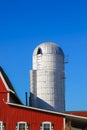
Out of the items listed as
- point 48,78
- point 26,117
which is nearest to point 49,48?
point 48,78

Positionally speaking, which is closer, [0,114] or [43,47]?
[0,114]

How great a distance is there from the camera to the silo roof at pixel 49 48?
5512cm

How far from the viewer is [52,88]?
5375 centimetres

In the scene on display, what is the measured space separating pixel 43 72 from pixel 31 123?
16.0 metres

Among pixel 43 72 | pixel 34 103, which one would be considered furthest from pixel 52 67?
pixel 34 103

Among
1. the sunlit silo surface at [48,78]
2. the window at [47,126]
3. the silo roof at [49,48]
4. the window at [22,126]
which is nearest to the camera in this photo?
the window at [47,126]

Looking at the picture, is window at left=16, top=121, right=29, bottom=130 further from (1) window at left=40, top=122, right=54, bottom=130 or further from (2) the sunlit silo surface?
(2) the sunlit silo surface

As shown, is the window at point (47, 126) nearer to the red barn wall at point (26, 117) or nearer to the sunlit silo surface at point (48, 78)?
the red barn wall at point (26, 117)

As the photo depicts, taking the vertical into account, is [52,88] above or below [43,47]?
below

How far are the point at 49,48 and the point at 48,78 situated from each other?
13.5 feet

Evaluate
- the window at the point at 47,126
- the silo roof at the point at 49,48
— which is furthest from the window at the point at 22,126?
the silo roof at the point at 49,48

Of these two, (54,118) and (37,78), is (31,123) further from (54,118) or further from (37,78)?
(37,78)

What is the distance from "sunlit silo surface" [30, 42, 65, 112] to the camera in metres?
53.8

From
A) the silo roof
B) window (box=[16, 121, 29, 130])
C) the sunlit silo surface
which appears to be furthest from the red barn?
the silo roof
